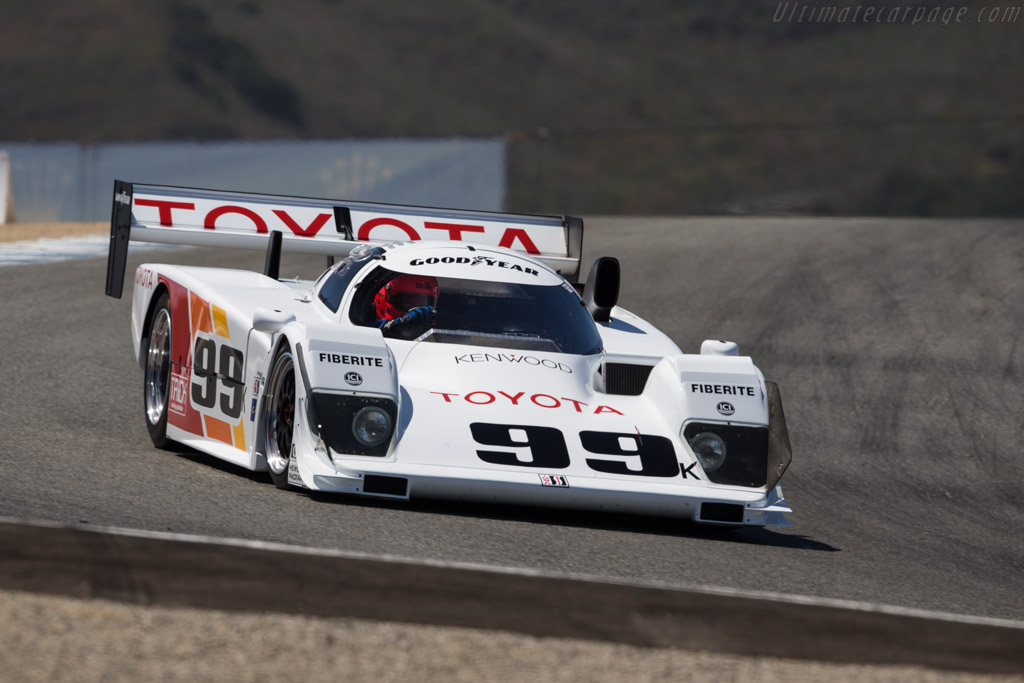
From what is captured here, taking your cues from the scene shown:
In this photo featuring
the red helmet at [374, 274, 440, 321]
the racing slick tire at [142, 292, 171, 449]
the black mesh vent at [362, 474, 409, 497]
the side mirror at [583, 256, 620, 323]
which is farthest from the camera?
the side mirror at [583, 256, 620, 323]

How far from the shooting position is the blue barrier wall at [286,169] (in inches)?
798

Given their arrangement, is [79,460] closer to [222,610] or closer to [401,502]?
[401,502]

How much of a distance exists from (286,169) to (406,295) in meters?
13.6

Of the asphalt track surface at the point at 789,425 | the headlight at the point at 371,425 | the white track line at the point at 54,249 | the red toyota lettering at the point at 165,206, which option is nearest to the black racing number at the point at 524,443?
the asphalt track surface at the point at 789,425

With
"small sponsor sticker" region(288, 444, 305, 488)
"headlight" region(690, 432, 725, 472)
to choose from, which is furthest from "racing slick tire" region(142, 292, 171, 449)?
"headlight" region(690, 432, 725, 472)

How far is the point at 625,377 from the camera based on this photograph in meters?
7.39

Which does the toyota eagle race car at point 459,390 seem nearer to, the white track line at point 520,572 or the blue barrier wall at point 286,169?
the white track line at point 520,572

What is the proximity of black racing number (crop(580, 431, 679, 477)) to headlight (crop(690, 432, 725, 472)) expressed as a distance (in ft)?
0.36

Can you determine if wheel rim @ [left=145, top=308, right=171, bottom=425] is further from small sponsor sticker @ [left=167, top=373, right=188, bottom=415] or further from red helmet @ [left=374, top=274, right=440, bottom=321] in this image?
red helmet @ [left=374, top=274, right=440, bottom=321]

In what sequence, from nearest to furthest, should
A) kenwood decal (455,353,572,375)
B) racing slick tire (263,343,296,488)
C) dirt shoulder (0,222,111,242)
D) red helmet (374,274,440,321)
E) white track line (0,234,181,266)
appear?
racing slick tire (263,343,296,488) → kenwood decal (455,353,572,375) → red helmet (374,274,440,321) → white track line (0,234,181,266) → dirt shoulder (0,222,111,242)

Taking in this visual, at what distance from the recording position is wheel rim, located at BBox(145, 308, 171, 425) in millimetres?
8016

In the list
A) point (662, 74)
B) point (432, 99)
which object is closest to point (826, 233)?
point (432, 99)

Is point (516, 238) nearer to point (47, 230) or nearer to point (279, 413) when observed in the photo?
point (279, 413)

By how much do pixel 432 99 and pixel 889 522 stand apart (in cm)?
7227
